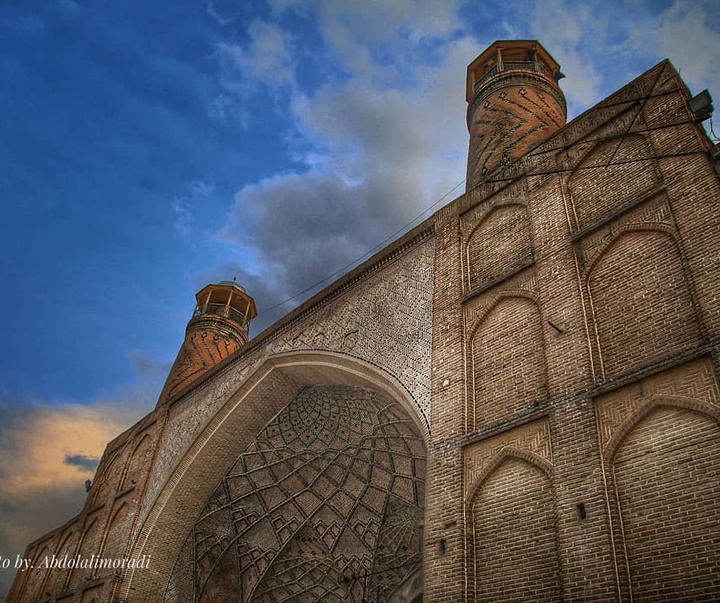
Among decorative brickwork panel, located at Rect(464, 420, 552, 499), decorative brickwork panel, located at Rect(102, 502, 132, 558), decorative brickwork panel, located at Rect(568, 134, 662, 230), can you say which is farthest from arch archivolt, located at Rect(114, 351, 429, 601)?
decorative brickwork panel, located at Rect(568, 134, 662, 230)

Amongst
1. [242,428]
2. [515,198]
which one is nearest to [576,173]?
[515,198]

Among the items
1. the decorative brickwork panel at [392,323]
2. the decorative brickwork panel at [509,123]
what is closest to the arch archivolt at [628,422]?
the decorative brickwork panel at [392,323]

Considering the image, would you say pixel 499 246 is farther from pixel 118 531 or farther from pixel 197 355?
pixel 197 355

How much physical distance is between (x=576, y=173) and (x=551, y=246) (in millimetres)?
737

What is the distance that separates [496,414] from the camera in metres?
4.81

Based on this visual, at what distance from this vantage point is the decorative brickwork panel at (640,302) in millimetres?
4020

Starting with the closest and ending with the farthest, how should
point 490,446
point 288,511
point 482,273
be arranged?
point 490,446 → point 482,273 → point 288,511

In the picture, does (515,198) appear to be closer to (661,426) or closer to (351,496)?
(661,426)

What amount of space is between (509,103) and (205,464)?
615cm

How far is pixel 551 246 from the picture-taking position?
5195mm

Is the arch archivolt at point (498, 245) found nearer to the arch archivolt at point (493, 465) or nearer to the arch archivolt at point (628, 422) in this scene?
the arch archivolt at point (493, 465)

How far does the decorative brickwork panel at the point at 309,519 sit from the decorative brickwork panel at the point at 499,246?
3.30 m

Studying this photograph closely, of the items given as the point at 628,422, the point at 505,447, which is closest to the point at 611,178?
the point at 628,422

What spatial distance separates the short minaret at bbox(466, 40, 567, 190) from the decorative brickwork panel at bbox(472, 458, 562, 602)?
383cm
